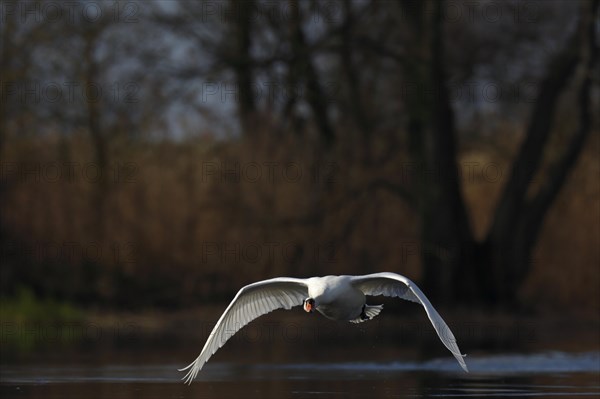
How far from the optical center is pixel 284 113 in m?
26.8

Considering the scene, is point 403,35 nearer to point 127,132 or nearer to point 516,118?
point 516,118

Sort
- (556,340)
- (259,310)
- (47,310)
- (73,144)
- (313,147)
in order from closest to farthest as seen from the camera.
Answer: (259,310) < (556,340) < (47,310) < (313,147) < (73,144)

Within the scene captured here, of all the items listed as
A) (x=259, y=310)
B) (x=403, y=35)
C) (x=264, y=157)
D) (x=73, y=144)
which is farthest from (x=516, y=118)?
(x=259, y=310)

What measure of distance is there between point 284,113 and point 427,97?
2727 millimetres

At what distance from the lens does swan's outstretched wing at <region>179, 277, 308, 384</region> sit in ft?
45.1

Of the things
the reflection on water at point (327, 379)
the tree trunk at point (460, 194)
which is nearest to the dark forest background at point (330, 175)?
the tree trunk at point (460, 194)

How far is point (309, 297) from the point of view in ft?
45.6

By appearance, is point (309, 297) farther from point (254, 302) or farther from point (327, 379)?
point (327, 379)

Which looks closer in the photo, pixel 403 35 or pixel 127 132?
pixel 403 35

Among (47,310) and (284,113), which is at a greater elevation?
(284,113)

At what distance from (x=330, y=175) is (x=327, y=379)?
1140cm

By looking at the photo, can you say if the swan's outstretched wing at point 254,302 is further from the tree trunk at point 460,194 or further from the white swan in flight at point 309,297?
the tree trunk at point 460,194

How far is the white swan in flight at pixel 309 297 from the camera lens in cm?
1373

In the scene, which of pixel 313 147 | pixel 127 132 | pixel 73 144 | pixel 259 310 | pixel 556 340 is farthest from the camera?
pixel 127 132
